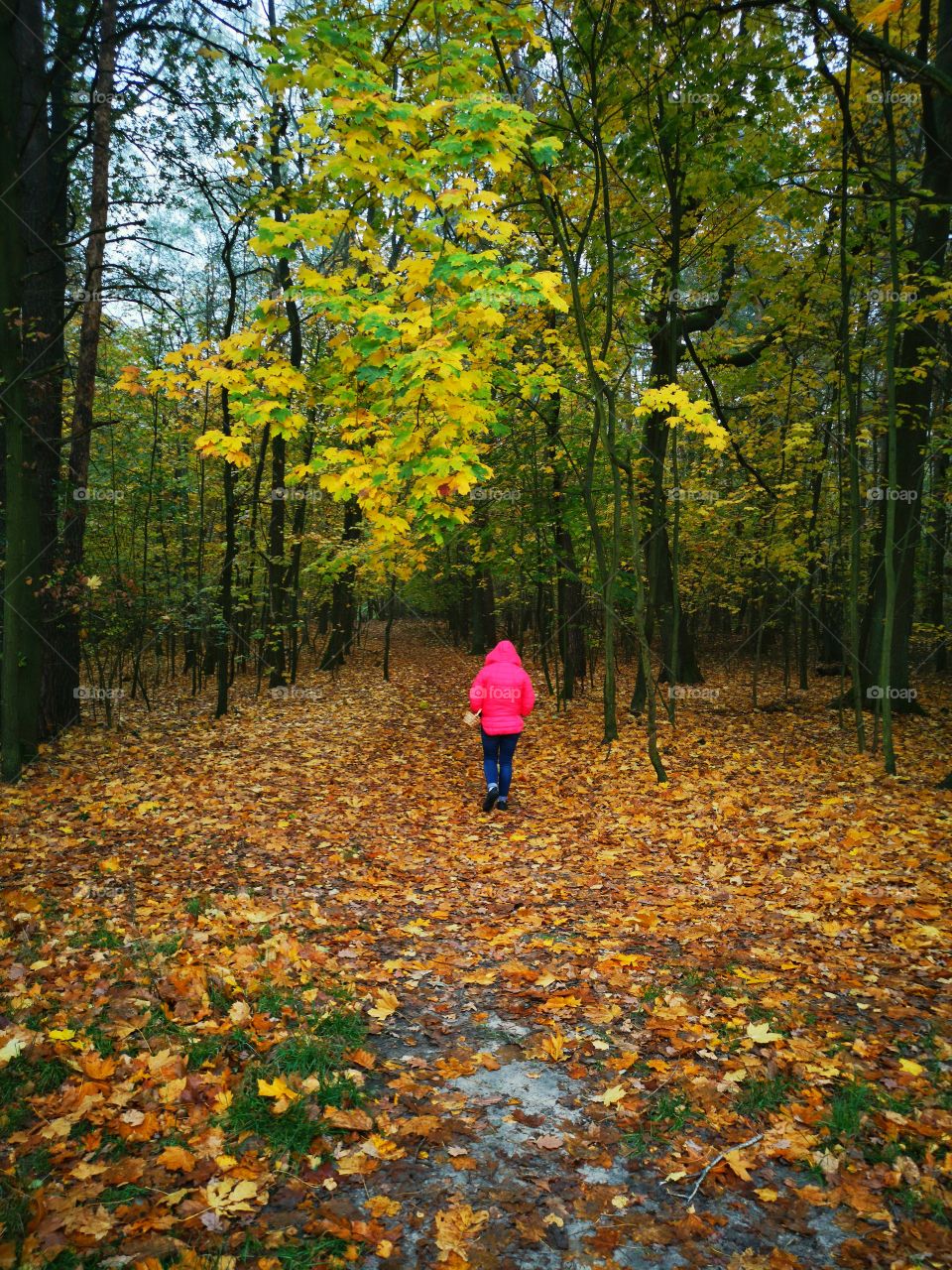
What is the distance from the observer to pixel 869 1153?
2949 millimetres

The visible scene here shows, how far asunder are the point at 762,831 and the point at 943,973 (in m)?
2.81

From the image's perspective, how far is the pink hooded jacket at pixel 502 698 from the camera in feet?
27.6

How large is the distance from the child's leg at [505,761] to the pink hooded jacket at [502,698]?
0.12m

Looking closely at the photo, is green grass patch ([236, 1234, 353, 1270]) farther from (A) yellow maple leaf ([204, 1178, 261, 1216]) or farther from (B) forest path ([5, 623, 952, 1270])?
(A) yellow maple leaf ([204, 1178, 261, 1216])

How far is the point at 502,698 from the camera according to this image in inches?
332

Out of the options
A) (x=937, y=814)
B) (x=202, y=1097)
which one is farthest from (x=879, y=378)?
(x=202, y=1097)

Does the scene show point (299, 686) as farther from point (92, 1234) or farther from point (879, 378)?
point (879, 378)

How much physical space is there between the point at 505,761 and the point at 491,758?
18 cm

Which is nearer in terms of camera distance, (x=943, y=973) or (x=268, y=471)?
(x=943, y=973)

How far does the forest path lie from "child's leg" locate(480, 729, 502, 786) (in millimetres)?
515

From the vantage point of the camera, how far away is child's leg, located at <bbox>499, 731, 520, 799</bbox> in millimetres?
8562
